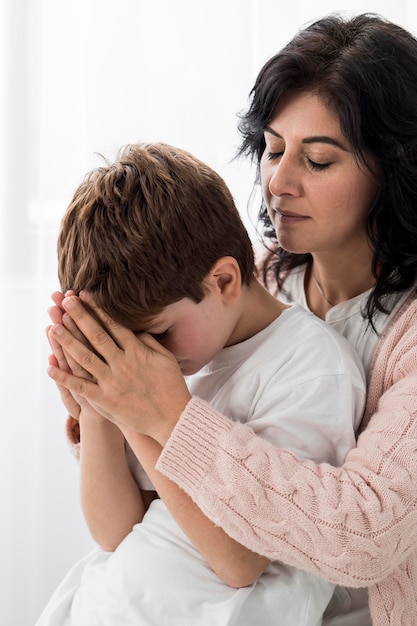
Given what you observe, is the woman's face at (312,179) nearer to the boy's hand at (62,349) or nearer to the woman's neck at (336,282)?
the woman's neck at (336,282)

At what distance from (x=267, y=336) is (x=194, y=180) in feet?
0.85

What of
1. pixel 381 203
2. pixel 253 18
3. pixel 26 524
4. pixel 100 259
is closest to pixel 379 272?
pixel 381 203

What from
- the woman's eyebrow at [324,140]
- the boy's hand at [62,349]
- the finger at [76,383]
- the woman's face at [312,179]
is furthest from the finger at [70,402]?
the woman's eyebrow at [324,140]

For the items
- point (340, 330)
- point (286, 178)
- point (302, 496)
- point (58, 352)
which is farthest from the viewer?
point (340, 330)

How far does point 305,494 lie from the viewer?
1.05m

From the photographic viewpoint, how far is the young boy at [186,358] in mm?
1104

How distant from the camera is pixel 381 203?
4.30ft

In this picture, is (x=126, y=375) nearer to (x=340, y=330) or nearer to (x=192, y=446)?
(x=192, y=446)

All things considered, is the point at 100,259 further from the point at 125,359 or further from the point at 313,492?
the point at 313,492

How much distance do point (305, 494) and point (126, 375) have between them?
278 mm

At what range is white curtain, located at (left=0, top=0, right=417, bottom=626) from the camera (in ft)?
6.81

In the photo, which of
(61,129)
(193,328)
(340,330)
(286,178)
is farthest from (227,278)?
(61,129)

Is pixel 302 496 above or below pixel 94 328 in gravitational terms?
below

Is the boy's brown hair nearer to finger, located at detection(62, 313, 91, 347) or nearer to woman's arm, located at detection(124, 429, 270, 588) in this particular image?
finger, located at detection(62, 313, 91, 347)
